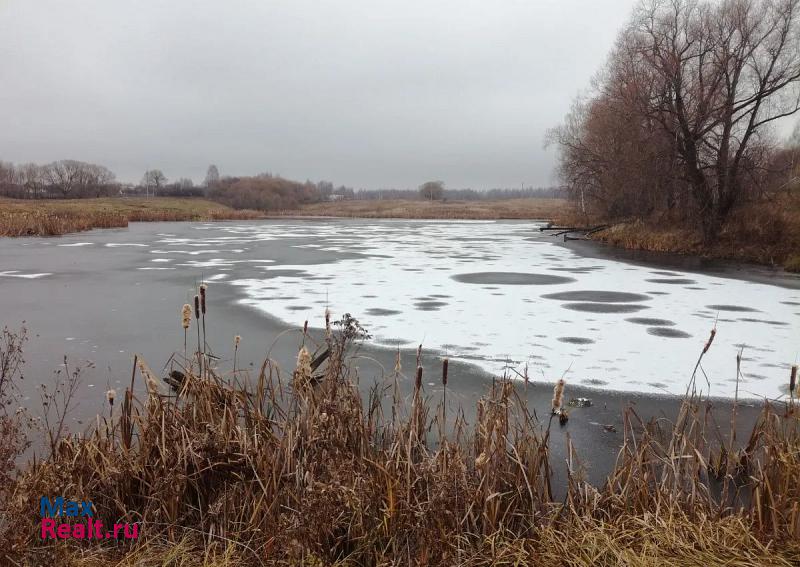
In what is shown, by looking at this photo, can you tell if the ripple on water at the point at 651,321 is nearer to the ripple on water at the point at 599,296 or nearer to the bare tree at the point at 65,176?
the ripple on water at the point at 599,296

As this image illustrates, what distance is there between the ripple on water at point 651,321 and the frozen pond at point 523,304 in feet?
0.15

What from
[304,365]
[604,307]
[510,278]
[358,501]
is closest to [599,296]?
[604,307]

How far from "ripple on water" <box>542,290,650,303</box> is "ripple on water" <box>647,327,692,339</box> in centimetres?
220

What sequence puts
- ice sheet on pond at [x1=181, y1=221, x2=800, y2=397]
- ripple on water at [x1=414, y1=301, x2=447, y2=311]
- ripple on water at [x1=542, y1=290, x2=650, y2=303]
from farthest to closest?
ripple on water at [x1=542, y1=290, x2=650, y2=303] < ripple on water at [x1=414, y1=301, x2=447, y2=311] < ice sheet on pond at [x1=181, y1=221, x2=800, y2=397]

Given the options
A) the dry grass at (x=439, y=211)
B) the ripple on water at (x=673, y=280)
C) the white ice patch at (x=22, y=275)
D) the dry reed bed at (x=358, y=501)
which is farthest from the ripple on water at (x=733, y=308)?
the dry grass at (x=439, y=211)

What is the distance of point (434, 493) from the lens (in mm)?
2465

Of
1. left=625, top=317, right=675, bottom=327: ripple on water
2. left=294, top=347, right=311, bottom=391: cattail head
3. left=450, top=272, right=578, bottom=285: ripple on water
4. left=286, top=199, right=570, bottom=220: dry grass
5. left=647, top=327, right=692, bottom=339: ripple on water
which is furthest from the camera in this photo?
left=286, top=199, right=570, bottom=220: dry grass

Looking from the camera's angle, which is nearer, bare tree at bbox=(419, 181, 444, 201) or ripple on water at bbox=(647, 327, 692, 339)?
ripple on water at bbox=(647, 327, 692, 339)

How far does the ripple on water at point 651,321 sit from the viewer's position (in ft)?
25.2

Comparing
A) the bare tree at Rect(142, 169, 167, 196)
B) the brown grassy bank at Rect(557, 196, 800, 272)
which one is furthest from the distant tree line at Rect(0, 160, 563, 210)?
the brown grassy bank at Rect(557, 196, 800, 272)

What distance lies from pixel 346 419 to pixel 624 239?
23.4 m

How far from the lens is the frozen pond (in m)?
5.80

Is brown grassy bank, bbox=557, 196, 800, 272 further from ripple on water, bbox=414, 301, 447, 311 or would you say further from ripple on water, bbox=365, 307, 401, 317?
ripple on water, bbox=365, 307, 401, 317

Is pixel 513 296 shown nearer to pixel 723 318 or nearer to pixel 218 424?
pixel 723 318
